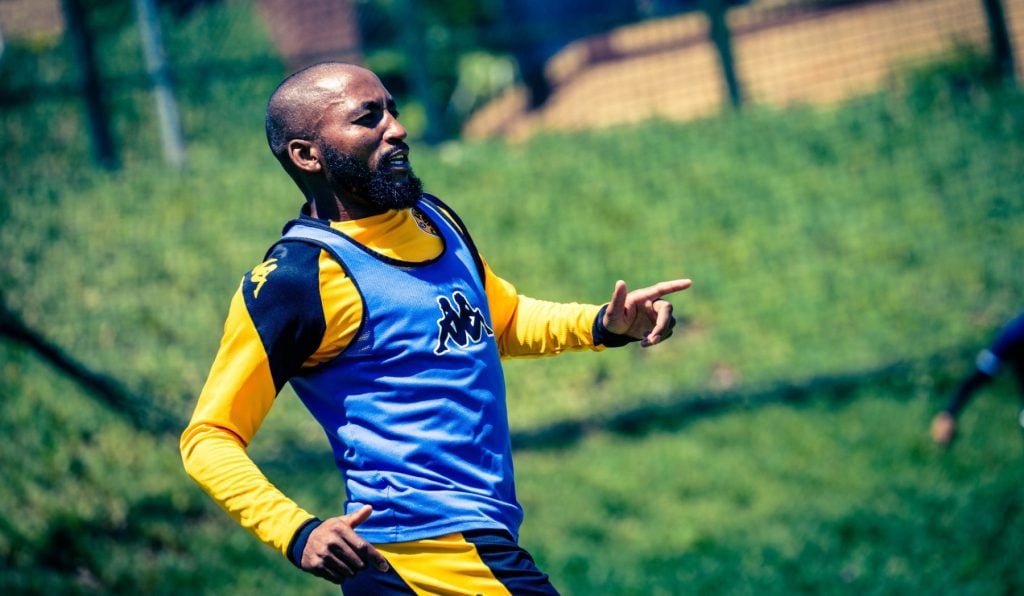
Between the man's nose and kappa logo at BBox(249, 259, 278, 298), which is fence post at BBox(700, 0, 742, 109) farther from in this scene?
kappa logo at BBox(249, 259, 278, 298)

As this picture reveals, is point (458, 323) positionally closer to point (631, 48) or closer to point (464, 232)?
point (464, 232)

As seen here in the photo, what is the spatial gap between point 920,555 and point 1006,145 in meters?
4.80

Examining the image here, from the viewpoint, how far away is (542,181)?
384 inches

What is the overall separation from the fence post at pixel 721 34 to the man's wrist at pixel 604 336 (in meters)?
7.52

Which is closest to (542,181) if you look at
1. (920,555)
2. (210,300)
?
(210,300)

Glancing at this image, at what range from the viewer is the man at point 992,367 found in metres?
6.00

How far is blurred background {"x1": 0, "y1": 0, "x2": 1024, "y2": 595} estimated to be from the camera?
643 cm

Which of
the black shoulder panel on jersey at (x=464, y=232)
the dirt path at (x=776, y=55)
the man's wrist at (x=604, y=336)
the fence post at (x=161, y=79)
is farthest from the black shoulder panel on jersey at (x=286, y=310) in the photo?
the dirt path at (x=776, y=55)

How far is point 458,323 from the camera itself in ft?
9.96

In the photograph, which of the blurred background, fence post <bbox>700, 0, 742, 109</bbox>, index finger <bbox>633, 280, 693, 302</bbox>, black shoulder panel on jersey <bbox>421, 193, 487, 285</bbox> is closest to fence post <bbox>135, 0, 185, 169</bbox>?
the blurred background

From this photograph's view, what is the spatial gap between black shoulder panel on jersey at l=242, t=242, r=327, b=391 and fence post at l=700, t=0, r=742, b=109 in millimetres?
8025

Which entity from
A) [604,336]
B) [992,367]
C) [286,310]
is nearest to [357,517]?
[286,310]

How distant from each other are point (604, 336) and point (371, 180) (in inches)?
29.7

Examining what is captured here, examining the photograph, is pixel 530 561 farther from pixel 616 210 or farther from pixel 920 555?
pixel 616 210
